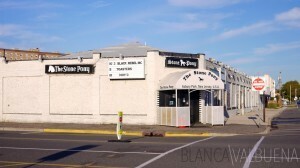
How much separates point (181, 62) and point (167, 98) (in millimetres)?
3037

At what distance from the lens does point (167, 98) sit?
2741 centimetres

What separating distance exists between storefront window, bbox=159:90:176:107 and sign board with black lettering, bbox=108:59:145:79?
1.83 metres

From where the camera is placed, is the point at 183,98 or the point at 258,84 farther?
the point at 258,84

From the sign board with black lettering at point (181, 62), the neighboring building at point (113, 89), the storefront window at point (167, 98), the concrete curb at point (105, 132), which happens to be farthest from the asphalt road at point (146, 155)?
the sign board with black lettering at point (181, 62)

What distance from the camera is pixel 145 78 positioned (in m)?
27.7

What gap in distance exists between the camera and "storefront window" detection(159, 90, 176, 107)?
2738 cm

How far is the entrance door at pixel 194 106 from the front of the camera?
2864 cm

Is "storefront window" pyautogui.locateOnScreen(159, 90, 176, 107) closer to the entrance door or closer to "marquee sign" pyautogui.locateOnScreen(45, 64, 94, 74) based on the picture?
the entrance door

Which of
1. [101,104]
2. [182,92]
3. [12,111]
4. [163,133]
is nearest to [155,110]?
[182,92]

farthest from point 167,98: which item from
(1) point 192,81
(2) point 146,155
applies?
(2) point 146,155

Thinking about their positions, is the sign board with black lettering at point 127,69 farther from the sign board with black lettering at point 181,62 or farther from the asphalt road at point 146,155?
the asphalt road at point 146,155

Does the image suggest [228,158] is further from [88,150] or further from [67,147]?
[67,147]

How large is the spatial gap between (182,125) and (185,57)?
18.3 feet

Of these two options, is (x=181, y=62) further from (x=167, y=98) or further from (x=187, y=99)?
(x=167, y=98)
